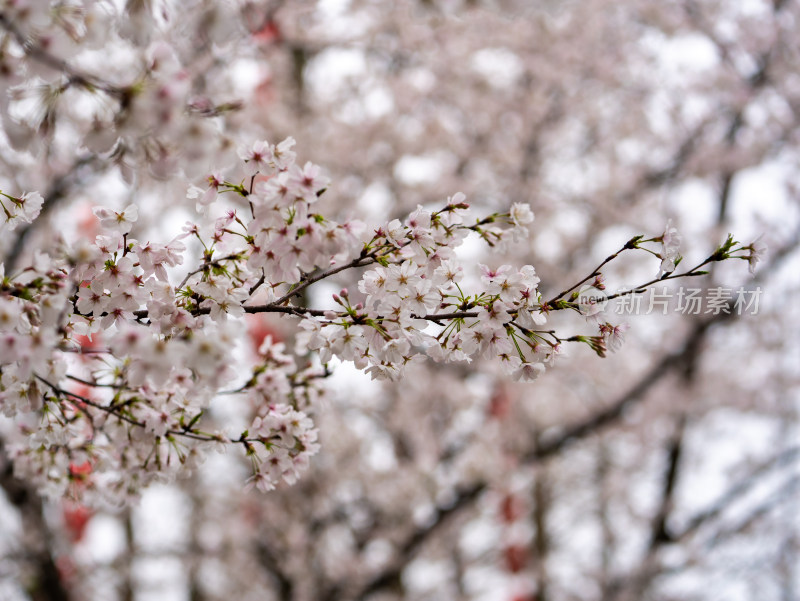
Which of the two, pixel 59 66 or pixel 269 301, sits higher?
pixel 269 301

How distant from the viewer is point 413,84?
8.12 m

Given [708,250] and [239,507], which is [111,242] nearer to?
[239,507]

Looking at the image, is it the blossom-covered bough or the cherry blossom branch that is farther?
the blossom-covered bough

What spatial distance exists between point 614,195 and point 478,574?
710 cm

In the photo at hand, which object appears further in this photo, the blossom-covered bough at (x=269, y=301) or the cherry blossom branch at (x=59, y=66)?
the blossom-covered bough at (x=269, y=301)

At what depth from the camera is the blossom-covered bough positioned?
139 cm

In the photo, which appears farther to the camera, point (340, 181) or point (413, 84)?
point (413, 84)

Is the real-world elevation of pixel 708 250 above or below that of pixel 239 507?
above

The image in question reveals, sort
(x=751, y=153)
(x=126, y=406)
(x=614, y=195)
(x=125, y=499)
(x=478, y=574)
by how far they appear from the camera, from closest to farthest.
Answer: (x=126, y=406)
(x=125, y=499)
(x=751, y=153)
(x=614, y=195)
(x=478, y=574)

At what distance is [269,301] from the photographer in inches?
69.2

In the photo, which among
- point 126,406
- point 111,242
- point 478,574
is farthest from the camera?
point 478,574

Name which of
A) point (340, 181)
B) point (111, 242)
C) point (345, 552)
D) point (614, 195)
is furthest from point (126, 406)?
point (614, 195)

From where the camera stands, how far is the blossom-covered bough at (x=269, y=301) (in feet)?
4.57

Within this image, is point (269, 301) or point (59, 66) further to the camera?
point (269, 301)
